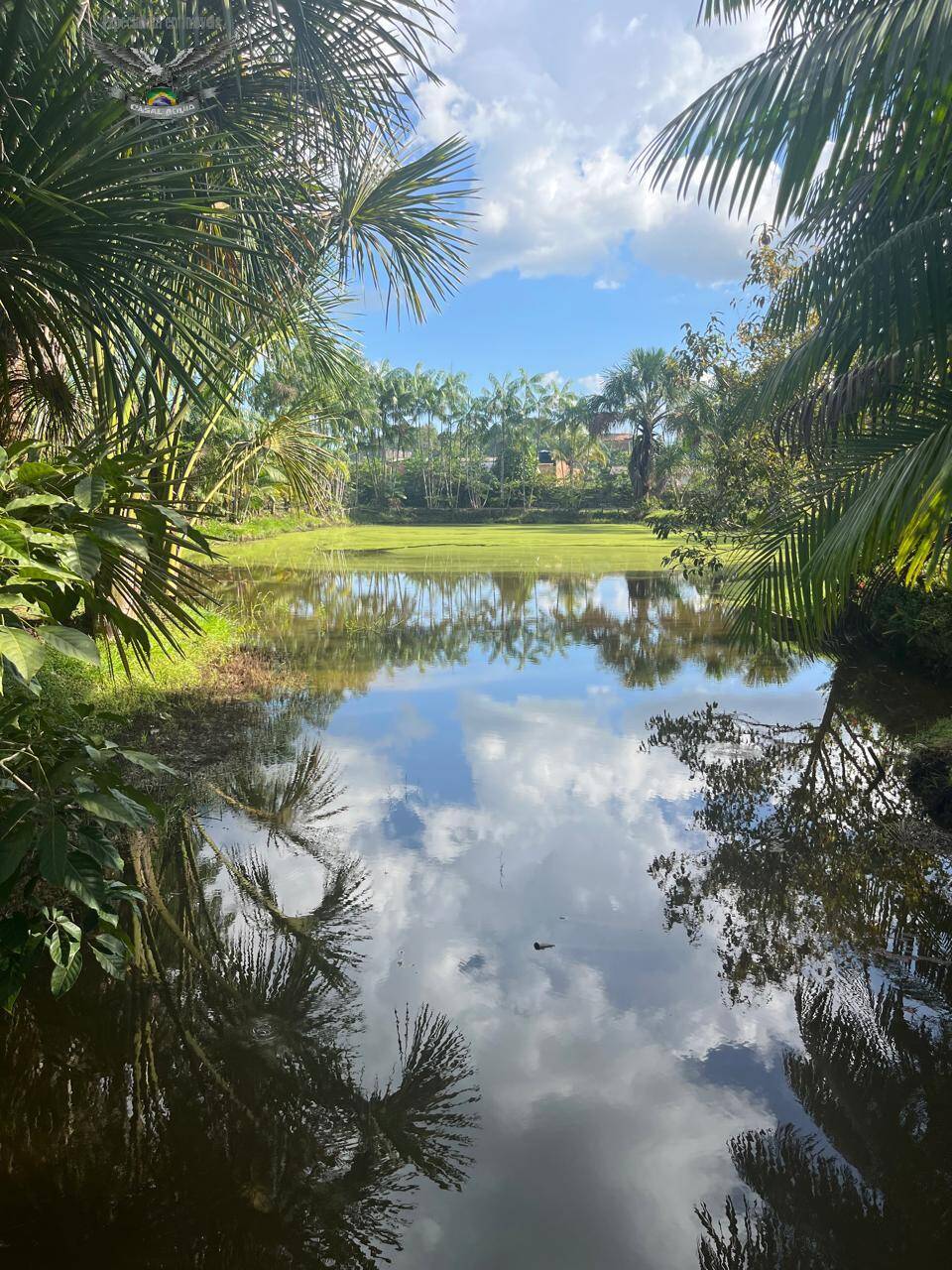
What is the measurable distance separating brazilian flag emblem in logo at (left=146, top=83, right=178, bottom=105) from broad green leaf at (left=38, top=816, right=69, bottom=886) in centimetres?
391

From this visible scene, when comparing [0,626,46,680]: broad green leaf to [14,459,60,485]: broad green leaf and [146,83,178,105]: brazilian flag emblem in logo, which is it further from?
[146,83,178,105]: brazilian flag emblem in logo

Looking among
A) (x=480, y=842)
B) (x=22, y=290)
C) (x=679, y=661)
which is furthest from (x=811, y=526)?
(x=679, y=661)

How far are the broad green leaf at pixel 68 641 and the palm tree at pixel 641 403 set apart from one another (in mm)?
45674

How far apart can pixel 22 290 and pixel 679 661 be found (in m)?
8.57

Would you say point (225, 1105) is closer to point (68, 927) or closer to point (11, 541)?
point (68, 927)

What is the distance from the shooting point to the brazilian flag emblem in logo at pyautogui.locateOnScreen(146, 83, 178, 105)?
4.32m

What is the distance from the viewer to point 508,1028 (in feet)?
10.5

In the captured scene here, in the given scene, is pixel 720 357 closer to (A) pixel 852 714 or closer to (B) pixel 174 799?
(A) pixel 852 714

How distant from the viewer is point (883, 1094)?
2.78 meters

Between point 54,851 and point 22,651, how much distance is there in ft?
1.79

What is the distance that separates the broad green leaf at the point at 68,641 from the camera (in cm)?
190

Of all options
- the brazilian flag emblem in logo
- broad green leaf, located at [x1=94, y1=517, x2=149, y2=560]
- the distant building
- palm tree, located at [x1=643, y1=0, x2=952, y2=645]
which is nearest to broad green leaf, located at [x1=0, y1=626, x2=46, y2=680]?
broad green leaf, located at [x1=94, y1=517, x2=149, y2=560]

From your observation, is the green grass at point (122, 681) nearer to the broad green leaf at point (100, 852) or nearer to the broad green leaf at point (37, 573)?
the broad green leaf at point (100, 852)

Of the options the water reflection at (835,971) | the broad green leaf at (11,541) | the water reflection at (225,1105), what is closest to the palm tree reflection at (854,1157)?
the water reflection at (835,971)
